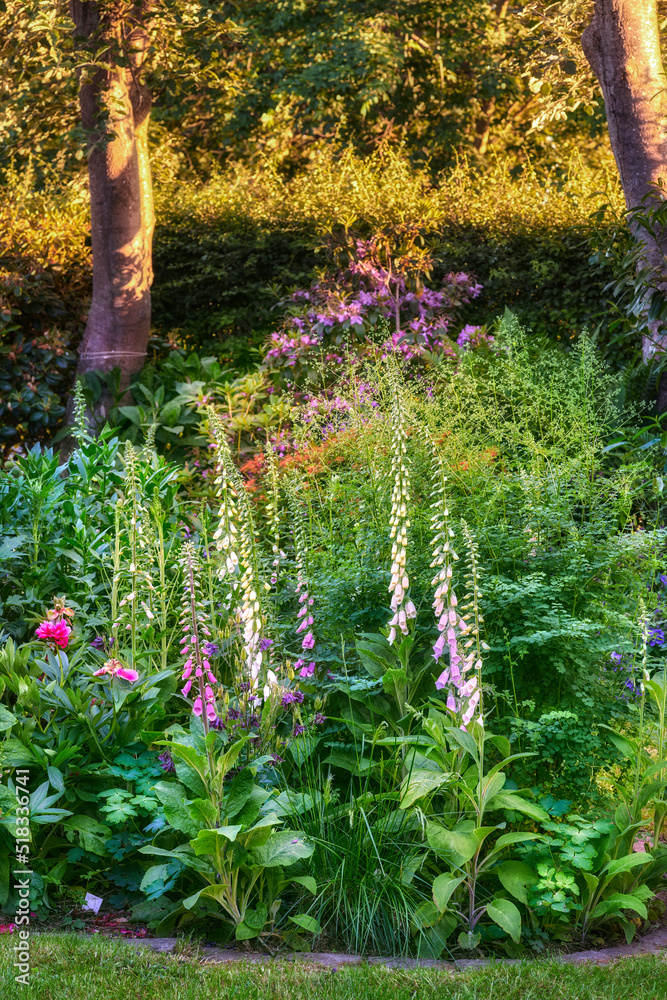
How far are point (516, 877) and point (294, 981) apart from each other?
2.71ft

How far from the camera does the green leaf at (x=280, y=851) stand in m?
2.90

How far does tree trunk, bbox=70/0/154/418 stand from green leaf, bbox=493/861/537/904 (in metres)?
5.93

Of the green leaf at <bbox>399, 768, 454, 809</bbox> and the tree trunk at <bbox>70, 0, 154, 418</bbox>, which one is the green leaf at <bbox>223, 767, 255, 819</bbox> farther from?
the tree trunk at <bbox>70, 0, 154, 418</bbox>

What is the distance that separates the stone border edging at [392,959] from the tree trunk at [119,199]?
573 cm

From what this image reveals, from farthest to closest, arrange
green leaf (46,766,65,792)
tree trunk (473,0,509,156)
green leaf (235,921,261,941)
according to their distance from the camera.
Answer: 1. tree trunk (473,0,509,156)
2. green leaf (46,766,65,792)
3. green leaf (235,921,261,941)

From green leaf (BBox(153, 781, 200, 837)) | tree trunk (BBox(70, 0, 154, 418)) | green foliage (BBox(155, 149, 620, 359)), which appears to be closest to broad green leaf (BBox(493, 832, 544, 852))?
green leaf (BBox(153, 781, 200, 837))

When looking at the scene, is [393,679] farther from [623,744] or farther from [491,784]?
[623,744]

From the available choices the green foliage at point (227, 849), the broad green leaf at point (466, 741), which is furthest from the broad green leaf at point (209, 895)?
the broad green leaf at point (466, 741)

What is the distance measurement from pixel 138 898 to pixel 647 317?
5.05 metres

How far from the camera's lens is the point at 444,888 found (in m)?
2.87

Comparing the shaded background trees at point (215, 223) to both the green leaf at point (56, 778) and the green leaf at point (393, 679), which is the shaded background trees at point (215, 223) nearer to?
the green leaf at point (393, 679)

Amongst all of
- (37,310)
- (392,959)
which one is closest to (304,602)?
(392,959)

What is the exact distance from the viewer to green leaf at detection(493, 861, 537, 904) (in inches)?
117

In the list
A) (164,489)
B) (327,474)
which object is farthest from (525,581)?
(164,489)
